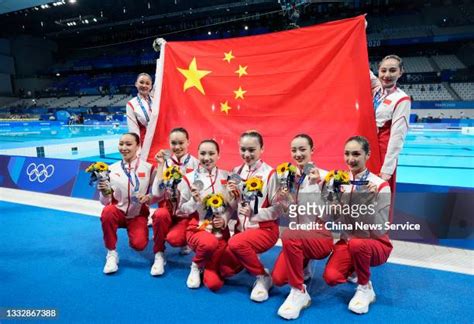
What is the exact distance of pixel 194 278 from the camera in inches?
98.7

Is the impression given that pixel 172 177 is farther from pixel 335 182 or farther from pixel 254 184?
pixel 335 182

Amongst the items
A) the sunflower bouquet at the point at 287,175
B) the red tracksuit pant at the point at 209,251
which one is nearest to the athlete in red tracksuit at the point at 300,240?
the sunflower bouquet at the point at 287,175

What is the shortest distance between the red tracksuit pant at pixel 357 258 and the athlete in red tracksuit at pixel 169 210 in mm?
1216

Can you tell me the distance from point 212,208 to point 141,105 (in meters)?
1.79

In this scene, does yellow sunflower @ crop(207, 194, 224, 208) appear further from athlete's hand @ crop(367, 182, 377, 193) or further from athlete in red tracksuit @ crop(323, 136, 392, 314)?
athlete's hand @ crop(367, 182, 377, 193)

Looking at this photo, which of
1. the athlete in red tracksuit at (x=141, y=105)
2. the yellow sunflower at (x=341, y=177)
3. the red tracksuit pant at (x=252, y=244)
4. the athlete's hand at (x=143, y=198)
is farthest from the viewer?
the athlete in red tracksuit at (x=141, y=105)

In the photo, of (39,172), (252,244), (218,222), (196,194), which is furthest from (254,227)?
(39,172)

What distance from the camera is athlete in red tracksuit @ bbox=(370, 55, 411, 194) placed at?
2424 millimetres

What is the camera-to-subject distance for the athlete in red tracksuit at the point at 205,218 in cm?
245

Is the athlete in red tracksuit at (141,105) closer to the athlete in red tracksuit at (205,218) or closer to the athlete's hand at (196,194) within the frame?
the athlete in red tracksuit at (205,218)

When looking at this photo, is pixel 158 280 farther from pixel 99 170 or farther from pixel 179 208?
pixel 99 170

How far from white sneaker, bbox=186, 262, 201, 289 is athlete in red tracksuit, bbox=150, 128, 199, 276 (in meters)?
0.25

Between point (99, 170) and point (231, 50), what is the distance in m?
1.81

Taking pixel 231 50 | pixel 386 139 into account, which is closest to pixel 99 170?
pixel 231 50
